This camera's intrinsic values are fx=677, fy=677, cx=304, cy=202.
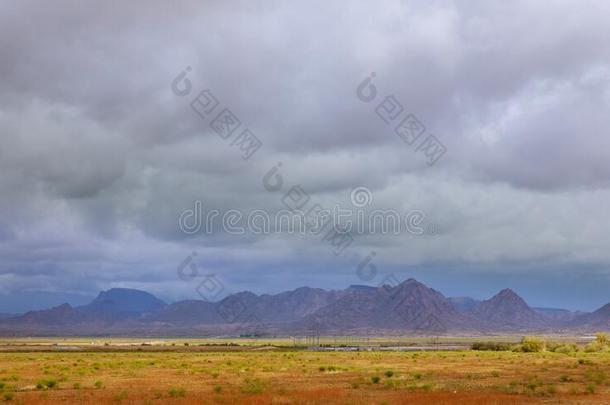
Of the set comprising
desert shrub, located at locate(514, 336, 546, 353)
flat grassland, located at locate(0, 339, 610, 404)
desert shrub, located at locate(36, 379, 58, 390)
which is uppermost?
desert shrub, located at locate(514, 336, 546, 353)

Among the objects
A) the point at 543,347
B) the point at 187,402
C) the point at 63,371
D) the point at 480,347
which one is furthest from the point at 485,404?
the point at 480,347

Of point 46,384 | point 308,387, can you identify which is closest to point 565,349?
point 308,387

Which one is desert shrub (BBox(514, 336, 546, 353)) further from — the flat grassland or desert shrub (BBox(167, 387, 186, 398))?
desert shrub (BBox(167, 387, 186, 398))

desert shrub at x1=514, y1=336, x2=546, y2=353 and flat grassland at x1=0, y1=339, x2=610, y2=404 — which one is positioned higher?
desert shrub at x1=514, y1=336, x2=546, y2=353

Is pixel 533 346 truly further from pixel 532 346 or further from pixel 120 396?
pixel 120 396

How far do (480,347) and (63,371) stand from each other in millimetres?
100977

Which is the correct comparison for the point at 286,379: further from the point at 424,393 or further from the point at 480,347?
the point at 480,347

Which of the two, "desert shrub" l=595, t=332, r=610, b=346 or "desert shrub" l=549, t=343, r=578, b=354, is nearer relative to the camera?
"desert shrub" l=549, t=343, r=578, b=354

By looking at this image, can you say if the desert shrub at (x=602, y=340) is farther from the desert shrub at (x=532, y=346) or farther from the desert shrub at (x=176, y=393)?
the desert shrub at (x=176, y=393)

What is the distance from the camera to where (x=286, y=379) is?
54.8 meters

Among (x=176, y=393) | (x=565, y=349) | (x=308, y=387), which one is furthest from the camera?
(x=565, y=349)

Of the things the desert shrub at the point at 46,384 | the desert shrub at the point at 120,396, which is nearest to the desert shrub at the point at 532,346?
the desert shrub at the point at 46,384

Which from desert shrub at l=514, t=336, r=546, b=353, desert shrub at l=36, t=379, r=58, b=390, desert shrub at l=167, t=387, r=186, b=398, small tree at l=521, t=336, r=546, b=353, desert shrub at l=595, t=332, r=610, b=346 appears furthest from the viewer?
desert shrub at l=595, t=332, r=610, b=346

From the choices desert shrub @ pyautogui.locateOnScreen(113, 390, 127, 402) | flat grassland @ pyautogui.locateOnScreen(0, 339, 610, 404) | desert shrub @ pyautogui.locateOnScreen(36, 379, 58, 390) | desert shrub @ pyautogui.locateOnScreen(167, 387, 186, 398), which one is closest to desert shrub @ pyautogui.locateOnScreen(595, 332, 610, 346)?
flat grassland @ pyautogui.locateOnScreen(0, 339, 610, 404)
